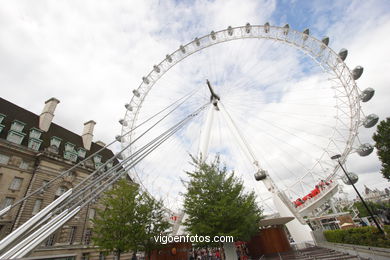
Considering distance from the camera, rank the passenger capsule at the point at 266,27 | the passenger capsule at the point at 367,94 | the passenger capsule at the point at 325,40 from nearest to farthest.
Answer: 1. the passenger capsule at the point at 367,94
2. the passenger capsule at the point at 325,40
3. the passenger capsule at the point at 266,27

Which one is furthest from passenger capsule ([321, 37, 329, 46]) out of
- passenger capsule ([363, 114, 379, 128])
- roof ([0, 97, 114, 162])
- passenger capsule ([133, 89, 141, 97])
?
roof ([0, 97, 114, 162])

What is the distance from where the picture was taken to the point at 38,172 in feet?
78.0

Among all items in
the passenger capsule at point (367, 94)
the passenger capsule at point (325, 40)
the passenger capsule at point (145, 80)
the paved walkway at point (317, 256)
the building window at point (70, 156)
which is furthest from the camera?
the passenger capsule at point (145, 80)

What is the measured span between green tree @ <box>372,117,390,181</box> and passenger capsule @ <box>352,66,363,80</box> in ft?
21.9

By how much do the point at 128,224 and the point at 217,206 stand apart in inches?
356

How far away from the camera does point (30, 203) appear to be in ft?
72.5

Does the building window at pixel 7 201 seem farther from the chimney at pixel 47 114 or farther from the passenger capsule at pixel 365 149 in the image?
the passenger capsule at pixel 365 149

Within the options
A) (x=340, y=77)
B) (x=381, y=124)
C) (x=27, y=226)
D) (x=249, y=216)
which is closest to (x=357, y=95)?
(x=340, y=77)

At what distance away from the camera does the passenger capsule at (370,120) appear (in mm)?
25217

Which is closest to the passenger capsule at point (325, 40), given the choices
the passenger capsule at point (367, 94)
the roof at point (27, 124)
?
the passenger capsule at point (367, 94)

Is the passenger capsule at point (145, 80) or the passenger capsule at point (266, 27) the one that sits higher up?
the passenger capsule at point (266, 27)

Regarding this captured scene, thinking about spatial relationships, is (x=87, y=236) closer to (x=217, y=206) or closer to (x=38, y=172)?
(x=38, y=172)

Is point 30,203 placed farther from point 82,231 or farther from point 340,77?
point 340,77

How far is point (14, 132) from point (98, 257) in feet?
61.4
